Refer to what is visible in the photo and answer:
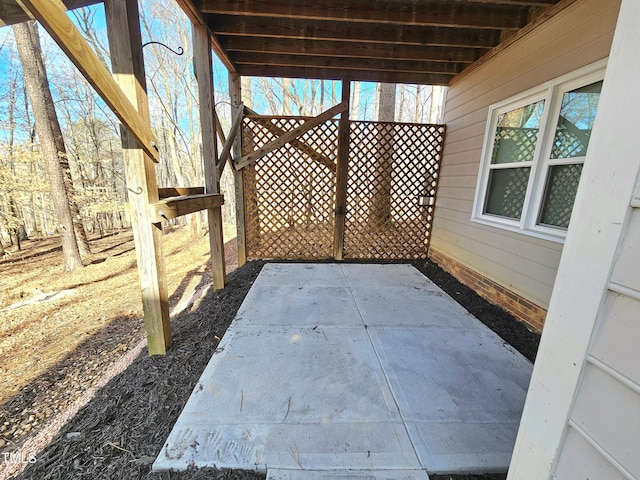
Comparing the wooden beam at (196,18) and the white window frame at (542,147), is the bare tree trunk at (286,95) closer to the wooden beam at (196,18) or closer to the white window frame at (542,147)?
the wooden beam at (196,18)

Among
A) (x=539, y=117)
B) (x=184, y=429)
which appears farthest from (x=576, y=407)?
(x=539, y=117)

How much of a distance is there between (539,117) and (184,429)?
3.58 meters

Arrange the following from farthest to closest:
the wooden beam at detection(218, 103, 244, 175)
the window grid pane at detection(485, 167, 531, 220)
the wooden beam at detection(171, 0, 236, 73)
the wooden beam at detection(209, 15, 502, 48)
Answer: the wooden beam at detection(218, 103, 244, 175) < the wooden beam at detection(209, 15, 502, 48) < the window grid pane at detection(485, 167, 531, 220) < the wooden beam at detection(171, 0, 236, 73)

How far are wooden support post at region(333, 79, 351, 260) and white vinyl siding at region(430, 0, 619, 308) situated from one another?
1482mm

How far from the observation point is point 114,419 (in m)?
1.36

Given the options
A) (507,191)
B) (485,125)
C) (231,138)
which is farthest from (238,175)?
(507,191)

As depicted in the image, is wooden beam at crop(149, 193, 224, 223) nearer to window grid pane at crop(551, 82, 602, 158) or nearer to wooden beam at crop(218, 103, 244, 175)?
wooden beam at crop(218, 103, 244, 175)

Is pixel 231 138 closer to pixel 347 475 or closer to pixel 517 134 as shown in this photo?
pixel 517 134

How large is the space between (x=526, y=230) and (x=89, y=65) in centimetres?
339

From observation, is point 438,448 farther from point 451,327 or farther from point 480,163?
point 480,163

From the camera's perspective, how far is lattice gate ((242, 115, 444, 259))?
13.0 feet

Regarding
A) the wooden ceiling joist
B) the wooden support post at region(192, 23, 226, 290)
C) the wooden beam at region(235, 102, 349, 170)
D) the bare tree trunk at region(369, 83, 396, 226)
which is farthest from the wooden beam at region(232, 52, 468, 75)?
the wooden support post at region(192, 23, 226, 290)

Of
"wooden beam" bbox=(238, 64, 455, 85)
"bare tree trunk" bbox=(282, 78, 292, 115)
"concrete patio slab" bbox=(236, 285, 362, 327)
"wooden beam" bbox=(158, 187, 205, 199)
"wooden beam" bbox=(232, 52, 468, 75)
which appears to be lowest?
"concrete patio slab" bbox=(236, 285, 362, 327)

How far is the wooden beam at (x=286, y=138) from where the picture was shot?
3748 millimetres
